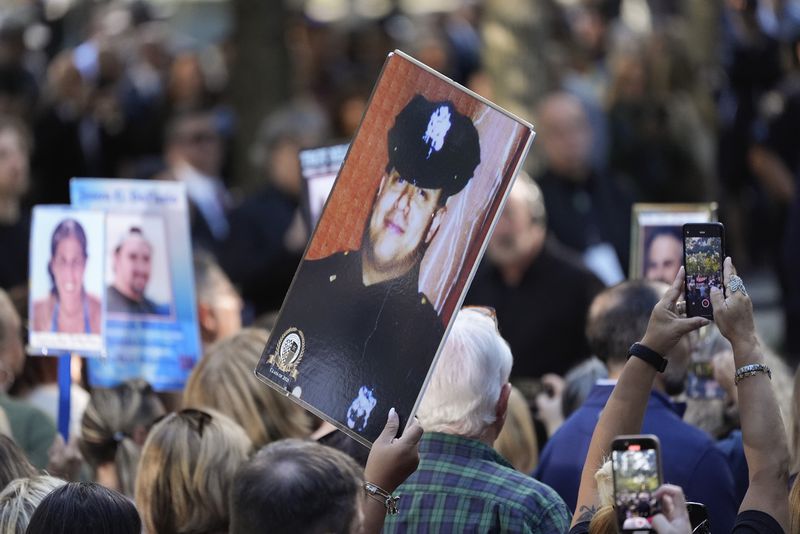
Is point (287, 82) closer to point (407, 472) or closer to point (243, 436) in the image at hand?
point (243, 436)

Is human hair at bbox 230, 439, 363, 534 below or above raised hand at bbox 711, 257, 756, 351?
A: below

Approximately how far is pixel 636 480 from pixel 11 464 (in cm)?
199

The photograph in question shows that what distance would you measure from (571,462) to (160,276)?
1954 mm

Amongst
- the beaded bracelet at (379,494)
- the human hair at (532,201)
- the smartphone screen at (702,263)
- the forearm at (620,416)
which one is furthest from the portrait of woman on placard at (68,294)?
the human hair at (532,201)

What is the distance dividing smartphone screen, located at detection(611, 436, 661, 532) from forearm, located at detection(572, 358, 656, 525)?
70 cm

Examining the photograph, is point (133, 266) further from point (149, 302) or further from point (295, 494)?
point (295, 494)

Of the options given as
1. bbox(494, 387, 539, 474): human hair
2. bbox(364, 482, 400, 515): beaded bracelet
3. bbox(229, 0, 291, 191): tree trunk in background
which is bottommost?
bbox(494, 387, 539, 474): human hair

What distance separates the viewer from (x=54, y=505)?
370 cm

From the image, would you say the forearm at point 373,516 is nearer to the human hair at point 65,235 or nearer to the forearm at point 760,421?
the forearm at point 760,421

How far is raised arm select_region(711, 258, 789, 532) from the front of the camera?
3.66 meters

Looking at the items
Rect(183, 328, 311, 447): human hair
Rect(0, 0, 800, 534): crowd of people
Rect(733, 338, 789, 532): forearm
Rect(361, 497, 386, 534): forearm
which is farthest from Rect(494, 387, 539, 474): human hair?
Rect(733, 338, 789, 532): forearm

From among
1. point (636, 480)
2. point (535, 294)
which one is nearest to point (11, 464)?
point (636, 480)

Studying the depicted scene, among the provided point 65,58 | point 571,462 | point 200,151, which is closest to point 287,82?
point 65,58

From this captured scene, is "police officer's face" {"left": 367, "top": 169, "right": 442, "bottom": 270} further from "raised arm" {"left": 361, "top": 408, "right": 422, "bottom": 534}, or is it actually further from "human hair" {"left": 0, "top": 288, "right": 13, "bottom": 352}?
"human hair" {"left": 0, "top": 288, "right": 13, "bottom": 352}
